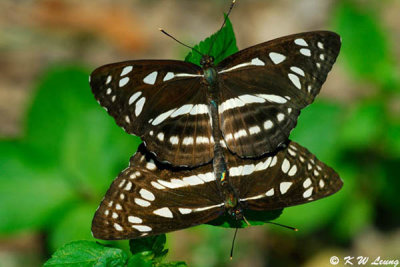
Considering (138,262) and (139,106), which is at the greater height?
(139,106)

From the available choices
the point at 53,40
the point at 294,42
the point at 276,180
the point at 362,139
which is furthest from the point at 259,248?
the point at 53,40

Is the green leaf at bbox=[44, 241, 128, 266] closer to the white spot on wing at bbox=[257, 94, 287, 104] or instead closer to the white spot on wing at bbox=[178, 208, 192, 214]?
the white spot on wing at bbox=[178, 208, 192, 214]

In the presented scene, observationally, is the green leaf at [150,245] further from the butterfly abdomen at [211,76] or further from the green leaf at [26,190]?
the green leaf at [26,190]

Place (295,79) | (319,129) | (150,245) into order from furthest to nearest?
1. (319,129)
2. (295,79)
3. (150,245)

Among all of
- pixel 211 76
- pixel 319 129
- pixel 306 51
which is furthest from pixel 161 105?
pixel 319 129

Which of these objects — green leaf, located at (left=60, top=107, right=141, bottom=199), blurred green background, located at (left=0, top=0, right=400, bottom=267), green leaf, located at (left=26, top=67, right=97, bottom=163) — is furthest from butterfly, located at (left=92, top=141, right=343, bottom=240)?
green leaf, located at (left=26, top=67, right=97, bottom=163)

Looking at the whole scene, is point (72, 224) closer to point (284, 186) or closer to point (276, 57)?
point (284, 186)

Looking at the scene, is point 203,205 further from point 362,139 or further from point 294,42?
point 362,139
